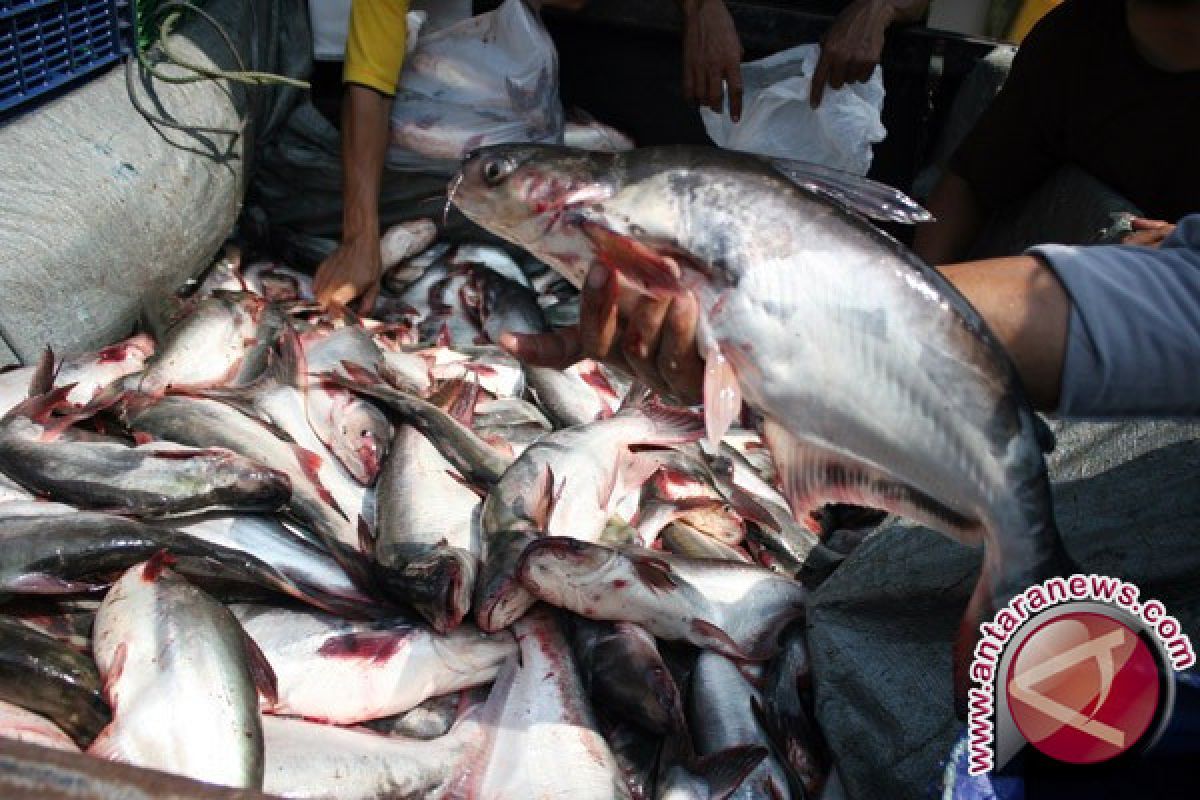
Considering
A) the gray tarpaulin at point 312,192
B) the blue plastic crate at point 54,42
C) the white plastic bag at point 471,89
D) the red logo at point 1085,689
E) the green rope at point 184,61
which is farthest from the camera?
the gray tarpaulin at point 312,192

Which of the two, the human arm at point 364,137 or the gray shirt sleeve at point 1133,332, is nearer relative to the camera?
the gray shirt sleeve at point 1133,332

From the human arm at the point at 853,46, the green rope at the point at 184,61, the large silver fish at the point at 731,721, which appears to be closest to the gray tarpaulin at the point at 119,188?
the green rope at the point at 184,61

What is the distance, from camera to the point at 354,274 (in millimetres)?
4531

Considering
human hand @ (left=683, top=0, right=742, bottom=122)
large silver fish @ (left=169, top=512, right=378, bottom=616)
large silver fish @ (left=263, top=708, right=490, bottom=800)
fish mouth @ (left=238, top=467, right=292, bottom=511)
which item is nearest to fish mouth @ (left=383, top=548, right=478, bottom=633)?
large silver fish @ (left=169, top=512, right=378, bottom=616)

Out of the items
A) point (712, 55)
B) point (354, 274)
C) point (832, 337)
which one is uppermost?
point (832, 337)

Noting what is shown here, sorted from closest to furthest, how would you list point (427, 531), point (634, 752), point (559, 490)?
point (634, 752) → point (427, 531) → point (559, 490)

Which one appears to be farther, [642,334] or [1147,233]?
[1147,233]

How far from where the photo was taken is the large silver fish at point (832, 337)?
1857 millimetres

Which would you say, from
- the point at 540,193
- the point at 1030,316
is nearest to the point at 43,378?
the point at 540,193

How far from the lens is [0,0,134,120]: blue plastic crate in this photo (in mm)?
3529

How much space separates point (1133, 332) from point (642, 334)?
2.85 feet

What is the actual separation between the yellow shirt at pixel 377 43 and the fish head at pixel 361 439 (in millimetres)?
1845

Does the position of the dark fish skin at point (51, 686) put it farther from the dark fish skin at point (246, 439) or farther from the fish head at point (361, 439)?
the fish head at point (361, 439)

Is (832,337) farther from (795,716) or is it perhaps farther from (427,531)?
(427,531)
